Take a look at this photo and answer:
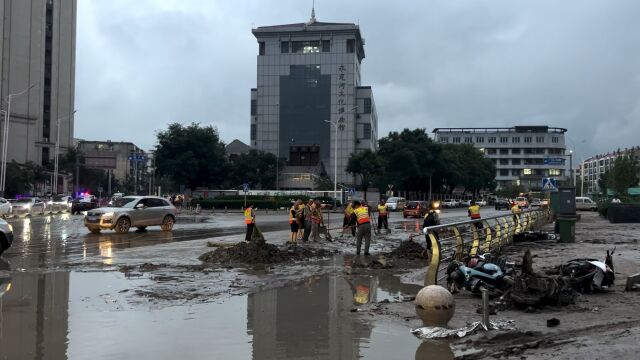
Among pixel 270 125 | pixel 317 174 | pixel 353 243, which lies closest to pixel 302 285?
pixel 353 243

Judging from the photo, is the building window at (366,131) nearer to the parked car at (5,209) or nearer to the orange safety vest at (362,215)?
the parked car at (5,209)

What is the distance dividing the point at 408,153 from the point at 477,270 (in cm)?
6670

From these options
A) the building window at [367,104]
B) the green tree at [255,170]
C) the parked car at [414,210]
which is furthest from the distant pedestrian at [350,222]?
the building window at [367,104]

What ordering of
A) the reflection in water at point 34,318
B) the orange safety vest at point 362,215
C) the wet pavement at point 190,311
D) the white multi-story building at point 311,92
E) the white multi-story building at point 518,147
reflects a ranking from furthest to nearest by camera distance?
the white multi-story building at point 518,147, the white multi-story building at point 311,92, the orange safety vest at point 362,215, the wet pavement at point 190,311, the reflection in water at point 34,318

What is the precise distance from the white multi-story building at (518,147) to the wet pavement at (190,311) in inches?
5871

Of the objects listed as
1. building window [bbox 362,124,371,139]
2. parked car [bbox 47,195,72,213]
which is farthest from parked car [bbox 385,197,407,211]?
building window [bbox 362,124,371,139]

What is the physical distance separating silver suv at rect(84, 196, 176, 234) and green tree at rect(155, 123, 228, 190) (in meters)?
41.3

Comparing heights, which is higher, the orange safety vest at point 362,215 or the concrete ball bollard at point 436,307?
the orange safety vest at point 362,215

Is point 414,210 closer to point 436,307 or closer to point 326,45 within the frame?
point 436,307

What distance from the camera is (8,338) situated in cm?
645

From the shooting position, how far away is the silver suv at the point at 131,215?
2300 cm

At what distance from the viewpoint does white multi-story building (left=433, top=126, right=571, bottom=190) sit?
A: 157 m

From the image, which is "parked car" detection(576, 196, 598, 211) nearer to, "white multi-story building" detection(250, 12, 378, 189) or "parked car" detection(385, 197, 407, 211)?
"parked car" detection(385, 197, 407, 211)

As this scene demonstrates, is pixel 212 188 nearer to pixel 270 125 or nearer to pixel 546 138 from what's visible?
pixel 270 125
